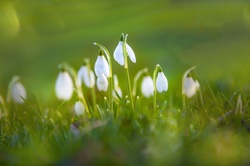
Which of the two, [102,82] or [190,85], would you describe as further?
[102,82]

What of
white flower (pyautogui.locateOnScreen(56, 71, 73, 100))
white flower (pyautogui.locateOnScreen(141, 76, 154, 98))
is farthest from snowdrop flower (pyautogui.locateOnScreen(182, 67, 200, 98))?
white flower (pyautogui.locateOnScreen(56, 71, 73, 100))

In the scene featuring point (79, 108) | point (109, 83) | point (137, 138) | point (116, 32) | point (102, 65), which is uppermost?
point (116, 32)

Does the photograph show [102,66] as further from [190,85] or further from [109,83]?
[190,85]

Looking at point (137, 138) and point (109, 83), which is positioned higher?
point (109, 83)

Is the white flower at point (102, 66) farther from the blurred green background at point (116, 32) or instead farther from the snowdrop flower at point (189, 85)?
the blurred green background at point (116, 32)

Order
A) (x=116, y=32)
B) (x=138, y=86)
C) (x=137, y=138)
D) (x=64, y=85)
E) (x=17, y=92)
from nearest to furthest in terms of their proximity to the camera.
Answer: (x=137, y=138) < (x=64, y=85) < (x=17, y=92) < (x=138, y=86) < (x=116, y=32)

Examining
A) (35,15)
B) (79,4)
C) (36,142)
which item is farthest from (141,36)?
(36,142)

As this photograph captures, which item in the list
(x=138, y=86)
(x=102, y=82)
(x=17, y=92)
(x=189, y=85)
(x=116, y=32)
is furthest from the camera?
(x=116, y=32)

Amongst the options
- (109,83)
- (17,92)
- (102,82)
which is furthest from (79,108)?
(17,92)

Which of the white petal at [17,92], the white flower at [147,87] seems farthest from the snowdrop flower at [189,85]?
the white petal at [17,92]
